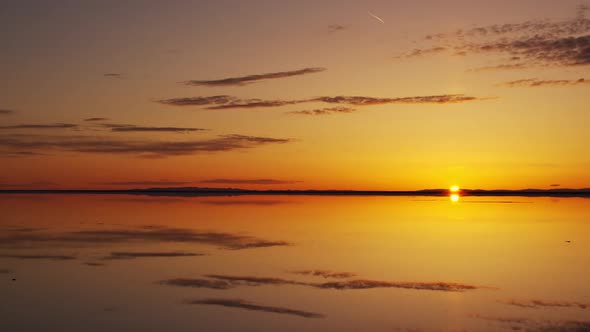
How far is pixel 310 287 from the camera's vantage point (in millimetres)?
15180

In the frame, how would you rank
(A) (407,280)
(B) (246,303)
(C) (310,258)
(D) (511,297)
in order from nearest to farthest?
1. (B) (246,303)
2. (D) (511,297)
3. (A) (407,280)
4. (C) (310,258)

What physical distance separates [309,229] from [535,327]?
1849cm

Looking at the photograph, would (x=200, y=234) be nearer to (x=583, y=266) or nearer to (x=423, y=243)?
(x=423, y=243)

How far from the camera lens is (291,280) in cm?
1605

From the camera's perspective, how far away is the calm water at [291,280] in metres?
12.2

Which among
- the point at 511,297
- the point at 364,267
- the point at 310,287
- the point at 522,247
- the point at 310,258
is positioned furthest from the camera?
the point at 522,247

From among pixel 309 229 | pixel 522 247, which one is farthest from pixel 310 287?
pixel 309 229

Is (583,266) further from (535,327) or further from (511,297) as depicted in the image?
(535,327)

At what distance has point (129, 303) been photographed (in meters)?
13.5

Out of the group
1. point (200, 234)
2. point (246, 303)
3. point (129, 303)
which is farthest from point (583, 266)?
point (200, 234)

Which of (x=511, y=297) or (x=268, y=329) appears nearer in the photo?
(x=268, y=329)

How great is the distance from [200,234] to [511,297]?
14952 millimetres

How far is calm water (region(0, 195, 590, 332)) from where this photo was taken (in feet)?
39.9

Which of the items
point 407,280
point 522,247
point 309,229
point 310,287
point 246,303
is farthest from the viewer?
point 309,229
